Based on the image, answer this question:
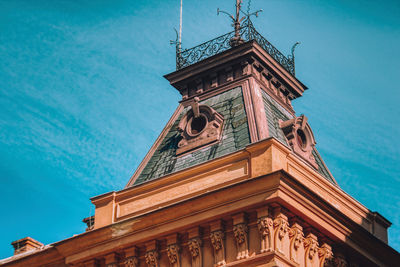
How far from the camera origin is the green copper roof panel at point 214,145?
32.0 m

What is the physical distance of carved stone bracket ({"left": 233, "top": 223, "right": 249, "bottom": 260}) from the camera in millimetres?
27438

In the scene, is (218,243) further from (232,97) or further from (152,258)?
(232,97)

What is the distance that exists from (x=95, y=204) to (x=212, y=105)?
20.3 ft

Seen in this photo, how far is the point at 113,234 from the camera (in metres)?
30.2

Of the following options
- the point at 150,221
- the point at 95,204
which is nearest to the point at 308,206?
the point at 150,221

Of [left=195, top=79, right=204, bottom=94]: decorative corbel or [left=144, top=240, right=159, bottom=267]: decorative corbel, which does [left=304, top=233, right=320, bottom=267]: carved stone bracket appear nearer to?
[left=144, top=240, right=159, bottom=267]: decorative corbel

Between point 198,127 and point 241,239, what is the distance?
7.11m

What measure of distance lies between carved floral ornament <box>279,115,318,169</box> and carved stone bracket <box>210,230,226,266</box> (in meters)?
5.93

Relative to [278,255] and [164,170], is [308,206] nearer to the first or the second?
[278,255]

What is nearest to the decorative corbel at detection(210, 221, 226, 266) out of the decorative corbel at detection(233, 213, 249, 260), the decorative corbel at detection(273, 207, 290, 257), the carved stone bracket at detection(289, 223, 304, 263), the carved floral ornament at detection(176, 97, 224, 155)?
the decorative corbel at detection(233, 213, 249, 260)

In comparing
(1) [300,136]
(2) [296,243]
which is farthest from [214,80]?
(2) [296,243]

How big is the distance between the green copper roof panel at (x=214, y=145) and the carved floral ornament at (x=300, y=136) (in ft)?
5.47

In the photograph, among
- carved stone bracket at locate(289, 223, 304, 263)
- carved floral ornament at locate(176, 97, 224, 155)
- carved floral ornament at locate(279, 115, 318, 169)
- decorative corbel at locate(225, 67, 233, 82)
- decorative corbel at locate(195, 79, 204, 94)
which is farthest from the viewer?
decorative corbel at locate(195, 79, 204, 94)

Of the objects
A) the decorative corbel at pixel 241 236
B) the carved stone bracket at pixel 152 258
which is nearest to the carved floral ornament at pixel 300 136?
the decorative corbel at pixel 241 236
